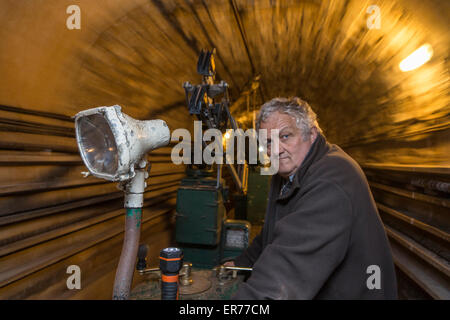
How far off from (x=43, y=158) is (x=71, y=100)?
20.0 inches

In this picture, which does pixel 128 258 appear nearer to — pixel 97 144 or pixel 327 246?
pixel 97 144

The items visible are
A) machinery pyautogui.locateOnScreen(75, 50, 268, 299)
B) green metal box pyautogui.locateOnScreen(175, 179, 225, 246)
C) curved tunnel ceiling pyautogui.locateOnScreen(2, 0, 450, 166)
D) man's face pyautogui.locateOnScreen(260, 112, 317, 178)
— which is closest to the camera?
machinery pyautogui.locateOnScreen(75, 50, 268, 299)

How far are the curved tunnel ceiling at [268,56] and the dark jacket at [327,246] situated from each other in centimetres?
164

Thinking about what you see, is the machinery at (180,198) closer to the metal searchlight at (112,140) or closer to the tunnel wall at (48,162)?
the metal searchlight at (112,140)

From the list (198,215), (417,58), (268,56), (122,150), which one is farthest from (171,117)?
(417,58)

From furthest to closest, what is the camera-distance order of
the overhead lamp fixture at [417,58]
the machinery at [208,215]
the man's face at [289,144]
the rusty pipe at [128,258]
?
the machinery at [208,215], the overhead lamp fixture at [417,58], the man's face at [289,144], the rusty pipe at [128,258]

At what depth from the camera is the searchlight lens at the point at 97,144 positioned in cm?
125

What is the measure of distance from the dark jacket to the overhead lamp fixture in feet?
5.40

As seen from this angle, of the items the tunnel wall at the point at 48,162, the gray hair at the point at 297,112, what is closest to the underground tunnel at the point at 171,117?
the tunnel wall at the point at 48,162

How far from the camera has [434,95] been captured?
238cm

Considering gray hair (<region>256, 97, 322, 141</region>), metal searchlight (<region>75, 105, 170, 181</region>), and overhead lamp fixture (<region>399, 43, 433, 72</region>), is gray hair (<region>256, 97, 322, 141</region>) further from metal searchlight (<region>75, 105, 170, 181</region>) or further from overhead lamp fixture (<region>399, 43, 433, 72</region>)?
overhead lamp fixture (<region>399, 43, 433, 72</region>)

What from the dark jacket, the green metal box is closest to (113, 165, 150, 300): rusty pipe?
the dark jacket

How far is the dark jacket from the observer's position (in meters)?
1.07

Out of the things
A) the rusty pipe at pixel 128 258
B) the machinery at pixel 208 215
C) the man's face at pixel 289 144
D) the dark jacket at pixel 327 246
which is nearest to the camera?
the dark jacket at pixel 327 246
